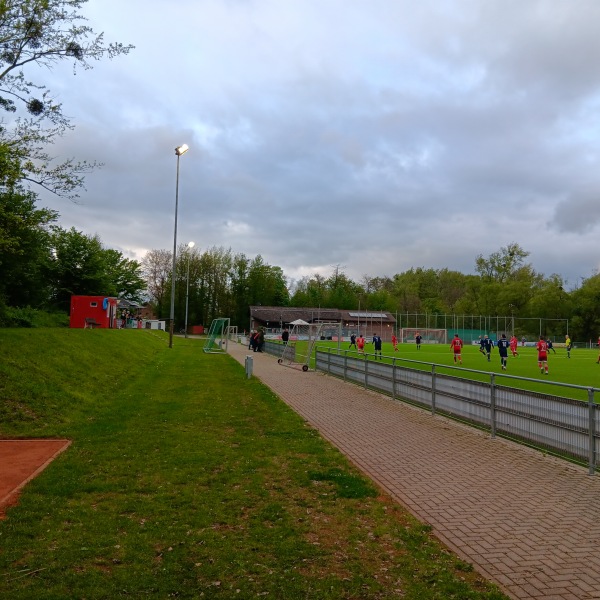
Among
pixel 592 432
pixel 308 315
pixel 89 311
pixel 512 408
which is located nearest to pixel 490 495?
pixel 592 432

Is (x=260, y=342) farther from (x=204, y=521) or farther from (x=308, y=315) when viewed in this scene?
(x=308, y=315)

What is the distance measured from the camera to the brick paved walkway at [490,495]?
14.4ft

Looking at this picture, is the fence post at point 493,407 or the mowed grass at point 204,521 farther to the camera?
the fence post at point 493,407

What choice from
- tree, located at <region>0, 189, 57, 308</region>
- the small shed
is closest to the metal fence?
tree, located at <region>0, 189, 57, 308</region>

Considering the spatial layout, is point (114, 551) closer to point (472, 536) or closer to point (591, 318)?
point (472, 536)

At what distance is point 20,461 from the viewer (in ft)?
24.9

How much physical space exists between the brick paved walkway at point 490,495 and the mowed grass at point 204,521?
0.32 m

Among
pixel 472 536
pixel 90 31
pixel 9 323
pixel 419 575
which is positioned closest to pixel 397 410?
pixel 472 536

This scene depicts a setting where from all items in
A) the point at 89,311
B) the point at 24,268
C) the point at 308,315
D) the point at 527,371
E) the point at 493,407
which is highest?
the point at 24,268

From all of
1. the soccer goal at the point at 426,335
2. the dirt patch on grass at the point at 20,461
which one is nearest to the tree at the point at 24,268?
the dirt patch on grass at the point at 20,461

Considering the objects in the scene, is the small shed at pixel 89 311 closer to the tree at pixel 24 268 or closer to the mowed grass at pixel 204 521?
the tree at pixel 24 268

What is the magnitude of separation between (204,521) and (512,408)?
5.98 meters

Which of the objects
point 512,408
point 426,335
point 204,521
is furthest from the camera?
point 426,335

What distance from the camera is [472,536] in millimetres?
5133
